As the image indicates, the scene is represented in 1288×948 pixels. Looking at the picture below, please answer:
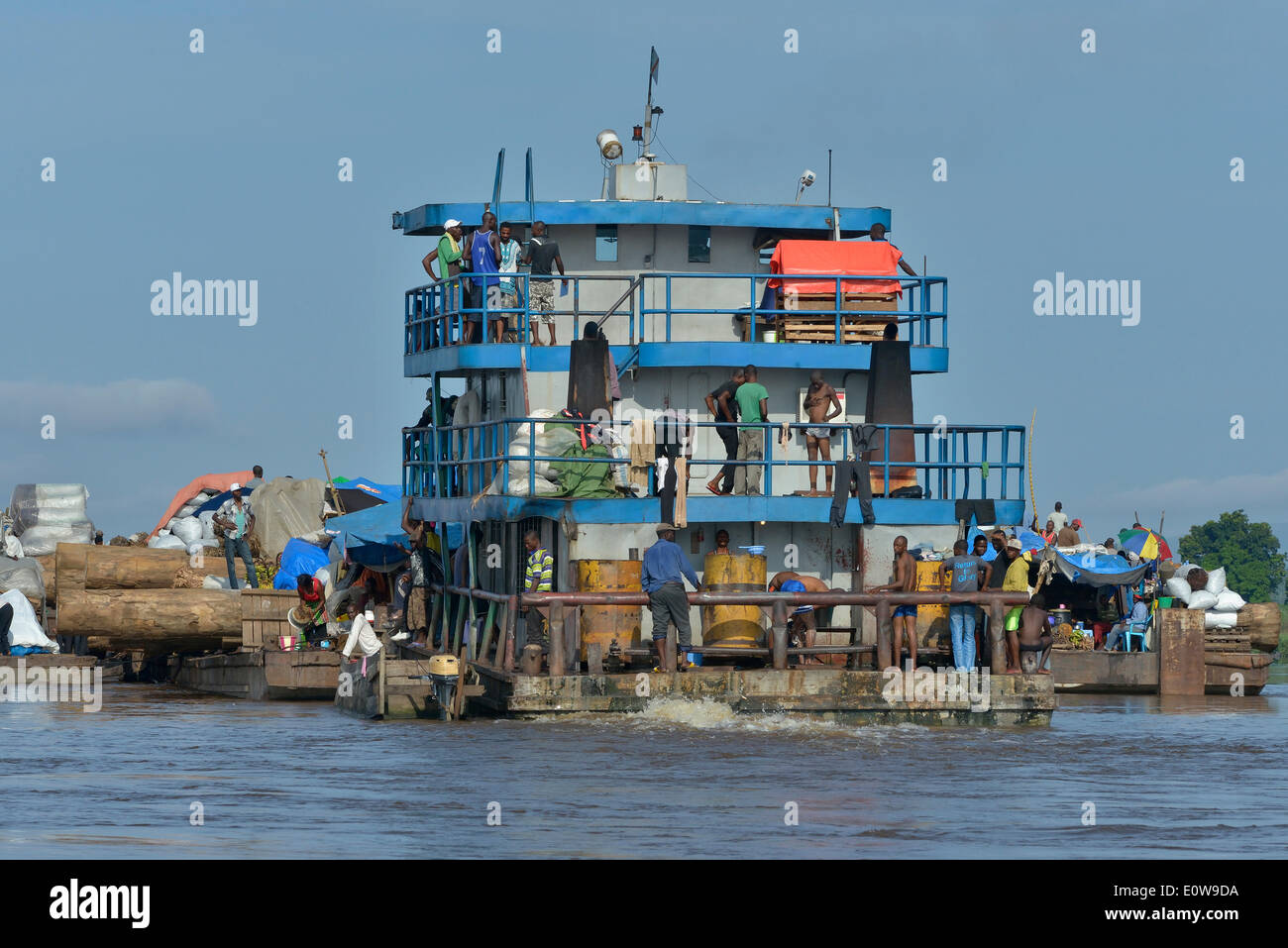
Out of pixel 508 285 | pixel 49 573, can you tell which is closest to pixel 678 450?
pixel 508 285

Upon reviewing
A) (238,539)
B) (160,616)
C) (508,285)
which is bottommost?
(160,616)

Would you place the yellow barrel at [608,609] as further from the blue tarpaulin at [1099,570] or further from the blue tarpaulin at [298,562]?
the blue tarpaulin at [1099,570]

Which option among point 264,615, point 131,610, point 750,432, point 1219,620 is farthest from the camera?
point 1219,620

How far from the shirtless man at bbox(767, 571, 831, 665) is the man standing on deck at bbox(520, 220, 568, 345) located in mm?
4229

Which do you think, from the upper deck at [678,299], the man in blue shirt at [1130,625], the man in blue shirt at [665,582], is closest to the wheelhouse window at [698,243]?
the upper deck at [678,299]

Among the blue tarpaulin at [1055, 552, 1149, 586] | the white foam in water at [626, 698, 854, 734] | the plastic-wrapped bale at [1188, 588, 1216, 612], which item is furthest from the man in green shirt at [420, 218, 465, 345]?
the plastic-wrapped bale at [1188, 588, 1216, 612]

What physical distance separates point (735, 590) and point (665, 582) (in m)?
1.24

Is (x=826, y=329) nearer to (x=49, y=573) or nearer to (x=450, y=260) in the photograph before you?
(x=450, y=260)

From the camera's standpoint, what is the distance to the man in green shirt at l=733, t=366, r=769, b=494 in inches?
954

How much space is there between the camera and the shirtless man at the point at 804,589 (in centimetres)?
2367

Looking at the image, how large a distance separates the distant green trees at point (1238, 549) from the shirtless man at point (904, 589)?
4707 centimetres

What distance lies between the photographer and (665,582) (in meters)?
22.0
